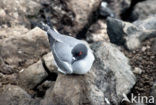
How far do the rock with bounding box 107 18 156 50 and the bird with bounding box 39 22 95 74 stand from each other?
6.89ft

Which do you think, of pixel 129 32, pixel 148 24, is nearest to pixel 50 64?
pixel 129 32

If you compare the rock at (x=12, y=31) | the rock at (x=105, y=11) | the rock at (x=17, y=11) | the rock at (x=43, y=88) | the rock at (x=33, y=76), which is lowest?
the rock at (x=43, y=88)

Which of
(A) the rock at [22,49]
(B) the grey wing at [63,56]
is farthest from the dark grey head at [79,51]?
(A) the rock at [22,49]

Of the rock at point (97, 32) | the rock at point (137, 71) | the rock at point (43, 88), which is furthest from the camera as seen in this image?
the rock at point (97, 32)

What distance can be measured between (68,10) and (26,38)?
188 centimetres

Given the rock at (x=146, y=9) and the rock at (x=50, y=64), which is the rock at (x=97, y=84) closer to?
the rock at (x=50, y=64)

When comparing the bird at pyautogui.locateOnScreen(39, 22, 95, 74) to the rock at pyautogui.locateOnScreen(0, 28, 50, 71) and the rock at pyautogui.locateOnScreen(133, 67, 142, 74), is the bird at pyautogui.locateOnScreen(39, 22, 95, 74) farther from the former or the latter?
the rock at pyautogui.locateOnScreen(133, 67, 142, 74)

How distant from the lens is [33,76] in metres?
7.52

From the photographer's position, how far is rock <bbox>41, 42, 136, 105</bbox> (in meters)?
6.32

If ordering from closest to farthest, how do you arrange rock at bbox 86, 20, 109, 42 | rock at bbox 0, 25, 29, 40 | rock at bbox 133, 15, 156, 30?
rock at bbox 0, 25, 29, 40, rock at bbox 133, 15, 156, 30, rock at bbox 86, 20, 109, 42

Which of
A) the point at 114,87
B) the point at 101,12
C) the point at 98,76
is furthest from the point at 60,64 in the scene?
the point at 101,12

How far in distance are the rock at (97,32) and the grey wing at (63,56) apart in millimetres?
3163

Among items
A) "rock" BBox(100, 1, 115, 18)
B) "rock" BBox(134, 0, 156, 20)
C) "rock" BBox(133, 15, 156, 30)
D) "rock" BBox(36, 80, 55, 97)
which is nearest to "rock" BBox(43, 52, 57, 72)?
"rock" BBox(36, 80, 55, 97)

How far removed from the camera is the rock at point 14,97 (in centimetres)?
638
